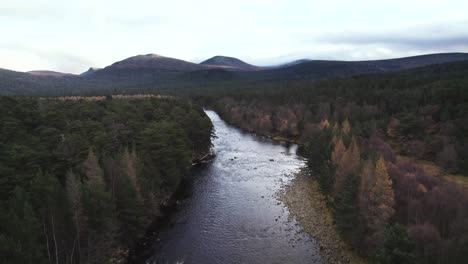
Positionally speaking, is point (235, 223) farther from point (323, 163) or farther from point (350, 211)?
point (323, 163)

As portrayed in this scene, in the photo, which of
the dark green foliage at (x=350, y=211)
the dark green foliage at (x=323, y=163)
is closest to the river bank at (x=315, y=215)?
the dark green foliage at (x=350, y=211)

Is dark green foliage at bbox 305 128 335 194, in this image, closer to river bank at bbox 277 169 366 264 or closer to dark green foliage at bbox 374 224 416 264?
river bank at bbox 277 169 366 264

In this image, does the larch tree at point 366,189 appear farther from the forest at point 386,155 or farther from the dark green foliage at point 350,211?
the dark green foliage at point 350,211

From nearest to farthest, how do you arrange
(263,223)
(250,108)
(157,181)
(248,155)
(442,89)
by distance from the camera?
1. (263,223)
2. (157,181)
3. (248,155)
4. (442,89)
5. (250,108)

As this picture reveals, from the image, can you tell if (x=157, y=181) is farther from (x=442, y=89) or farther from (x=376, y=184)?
(x=442, y=89)

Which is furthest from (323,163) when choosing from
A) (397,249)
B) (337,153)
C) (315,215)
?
(397,249)

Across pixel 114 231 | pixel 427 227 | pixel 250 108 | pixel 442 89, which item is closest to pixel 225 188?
pixel 114 231

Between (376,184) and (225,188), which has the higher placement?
(376,184)
